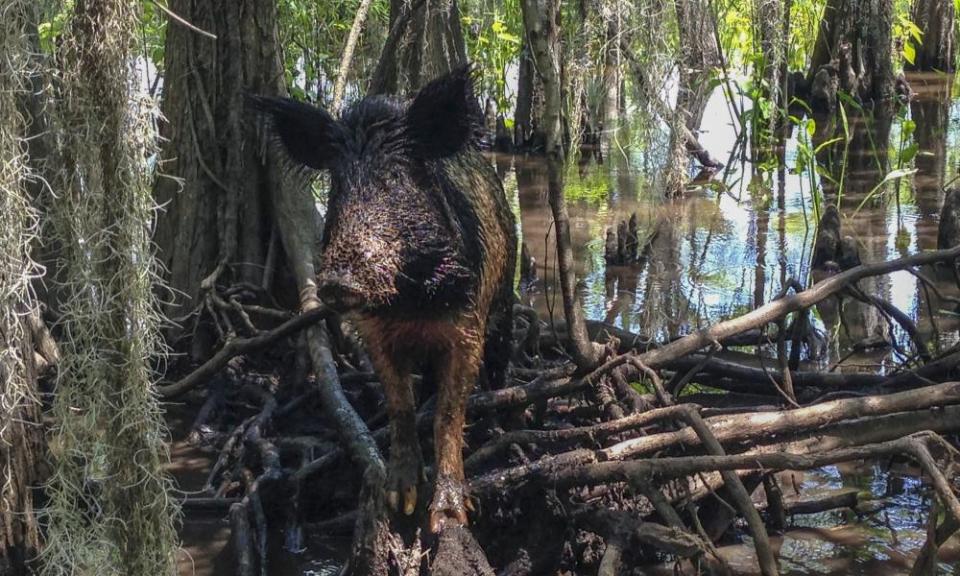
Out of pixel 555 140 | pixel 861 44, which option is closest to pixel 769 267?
pixel 555 140

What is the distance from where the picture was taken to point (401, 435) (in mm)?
4824

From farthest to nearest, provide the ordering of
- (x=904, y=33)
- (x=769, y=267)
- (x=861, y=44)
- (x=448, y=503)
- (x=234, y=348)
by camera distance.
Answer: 1. (x=904, y=33)
2. (x=861, y=44)
3. (x=769, y=267)
4. (x=234, y=348)
5. (x=448, y=503)

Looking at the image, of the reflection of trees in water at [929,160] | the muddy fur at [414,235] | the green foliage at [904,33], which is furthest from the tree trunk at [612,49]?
the green foliage at [904,33]

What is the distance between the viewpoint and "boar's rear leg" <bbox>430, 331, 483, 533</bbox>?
468cm

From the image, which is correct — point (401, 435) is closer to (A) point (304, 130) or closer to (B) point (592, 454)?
(B) point (592, 454)

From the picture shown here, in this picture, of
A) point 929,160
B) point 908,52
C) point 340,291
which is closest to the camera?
point 340,291

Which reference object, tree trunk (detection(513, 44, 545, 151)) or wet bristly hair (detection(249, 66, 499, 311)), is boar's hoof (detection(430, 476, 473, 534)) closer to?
wet bristly hair (detection(249, 66, 499, 311))

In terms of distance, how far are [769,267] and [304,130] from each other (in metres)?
A: 5.71

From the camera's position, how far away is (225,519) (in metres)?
5.41

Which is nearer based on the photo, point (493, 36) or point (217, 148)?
point (217, 148)

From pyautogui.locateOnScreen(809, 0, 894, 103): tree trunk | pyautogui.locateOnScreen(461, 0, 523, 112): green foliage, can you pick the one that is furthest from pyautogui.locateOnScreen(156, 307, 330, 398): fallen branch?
pyautogui.locateOnScreen(809, 0, 894, 103): tree trunk

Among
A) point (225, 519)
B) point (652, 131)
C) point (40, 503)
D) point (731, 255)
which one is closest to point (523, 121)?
point (731, 255)

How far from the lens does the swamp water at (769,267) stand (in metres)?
5.23

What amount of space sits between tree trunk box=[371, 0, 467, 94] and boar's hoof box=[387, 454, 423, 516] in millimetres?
3201
